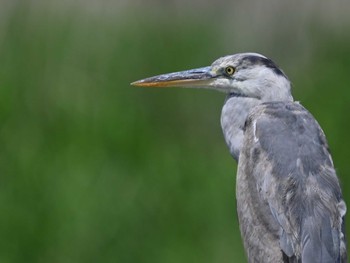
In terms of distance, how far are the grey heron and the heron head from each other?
17cm

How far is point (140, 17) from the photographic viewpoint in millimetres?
7375

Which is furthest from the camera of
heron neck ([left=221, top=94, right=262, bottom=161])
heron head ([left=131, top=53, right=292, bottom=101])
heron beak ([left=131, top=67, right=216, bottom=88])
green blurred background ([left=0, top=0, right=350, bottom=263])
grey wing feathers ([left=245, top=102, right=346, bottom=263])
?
green blurred background ([left=0, top=0, right=350, bottom=263])

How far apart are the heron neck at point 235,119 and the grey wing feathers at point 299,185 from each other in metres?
0.26

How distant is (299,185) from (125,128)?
2.61m

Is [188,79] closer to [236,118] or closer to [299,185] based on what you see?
[236,118]

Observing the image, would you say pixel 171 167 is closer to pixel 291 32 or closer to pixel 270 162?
pixel 291 32

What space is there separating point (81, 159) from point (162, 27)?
102cm

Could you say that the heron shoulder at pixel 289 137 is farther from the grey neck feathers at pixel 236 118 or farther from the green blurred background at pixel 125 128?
the green blurred background at pixel 125 128

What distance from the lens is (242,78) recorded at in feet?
16.1

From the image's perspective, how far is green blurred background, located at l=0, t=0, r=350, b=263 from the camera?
6.50 meters

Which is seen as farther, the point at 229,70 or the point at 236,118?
the point at 229,70

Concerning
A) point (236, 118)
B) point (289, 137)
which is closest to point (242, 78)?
point (236, 118)

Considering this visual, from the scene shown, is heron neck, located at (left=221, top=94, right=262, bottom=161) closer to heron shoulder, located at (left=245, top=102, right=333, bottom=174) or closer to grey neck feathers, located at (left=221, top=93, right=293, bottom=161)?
grey neck feathers, located at (left=221, top=93, right=293, bottom=161)

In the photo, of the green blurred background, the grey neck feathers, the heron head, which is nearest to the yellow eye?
the heron head
